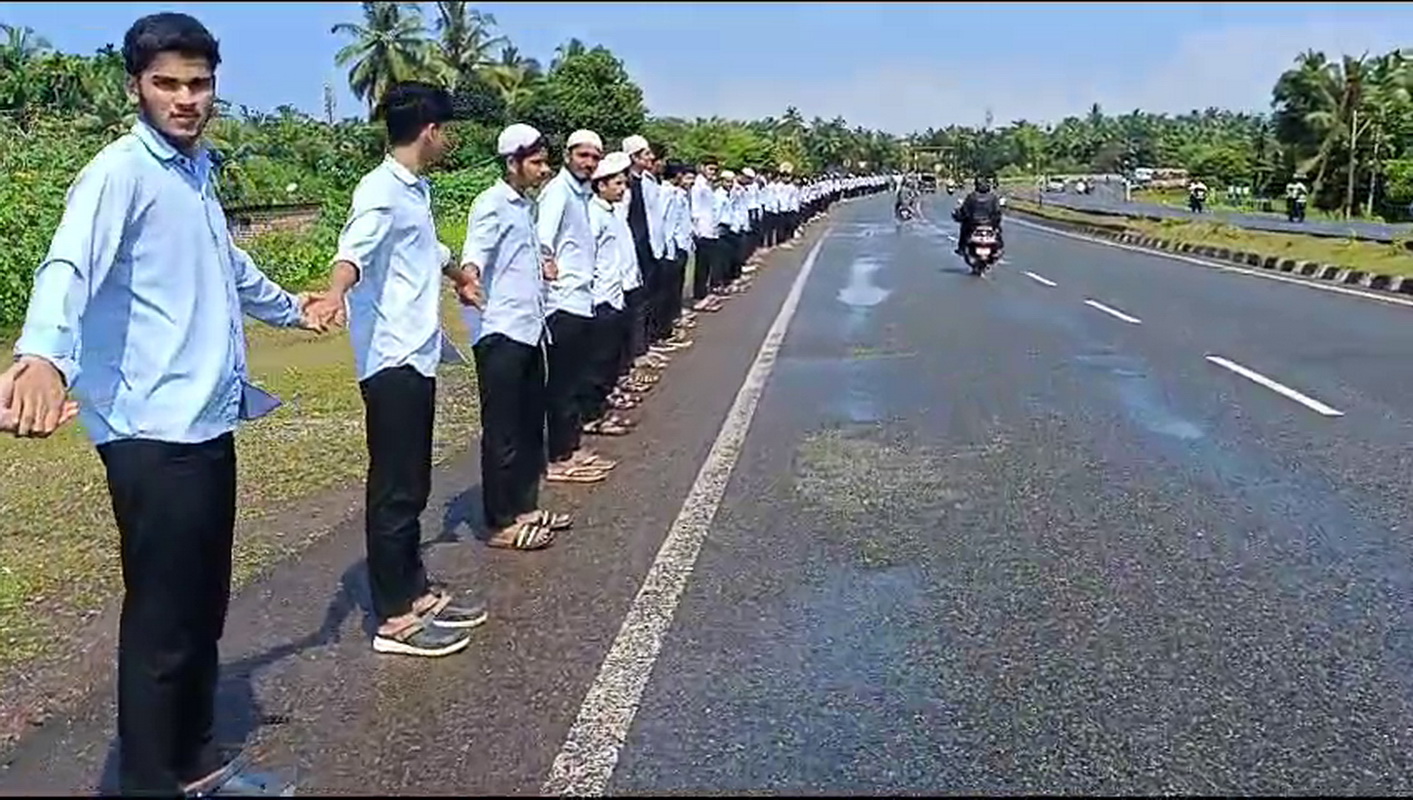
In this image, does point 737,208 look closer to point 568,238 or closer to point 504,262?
point 568,238

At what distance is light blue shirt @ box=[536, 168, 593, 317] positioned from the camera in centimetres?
725

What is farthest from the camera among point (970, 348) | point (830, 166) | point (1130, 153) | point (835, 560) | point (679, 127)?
point (1130, 153)

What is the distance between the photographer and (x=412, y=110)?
4.96 meters

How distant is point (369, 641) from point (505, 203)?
6.45ft

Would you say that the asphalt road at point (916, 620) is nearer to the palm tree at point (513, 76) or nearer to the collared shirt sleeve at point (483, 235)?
the collared shirt sleeve at point (483, 235)

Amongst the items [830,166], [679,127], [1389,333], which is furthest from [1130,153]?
[1389,333]

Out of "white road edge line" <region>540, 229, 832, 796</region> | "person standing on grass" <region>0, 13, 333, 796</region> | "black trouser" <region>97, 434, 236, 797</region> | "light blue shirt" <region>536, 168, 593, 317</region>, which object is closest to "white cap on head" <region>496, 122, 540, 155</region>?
"light blue shirt" <region>536, 168, 593, 317</region>

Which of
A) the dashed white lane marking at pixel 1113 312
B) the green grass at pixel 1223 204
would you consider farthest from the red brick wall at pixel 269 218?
the green grass at pixel 1223 204

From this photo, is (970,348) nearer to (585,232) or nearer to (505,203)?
(585,232)

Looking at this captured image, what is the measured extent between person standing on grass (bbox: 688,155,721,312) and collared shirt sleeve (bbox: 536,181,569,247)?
1022cm

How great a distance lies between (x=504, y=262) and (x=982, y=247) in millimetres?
18173

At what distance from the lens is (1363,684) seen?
15.0 ft

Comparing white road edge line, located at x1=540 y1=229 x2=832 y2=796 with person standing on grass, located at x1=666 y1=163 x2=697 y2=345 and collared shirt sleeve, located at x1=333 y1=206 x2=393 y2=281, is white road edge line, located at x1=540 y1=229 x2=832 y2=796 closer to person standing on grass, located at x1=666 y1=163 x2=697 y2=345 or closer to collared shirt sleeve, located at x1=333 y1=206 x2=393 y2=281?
collared shirt sleeve, located at x1=333 y1=206 x2=393 y2=281

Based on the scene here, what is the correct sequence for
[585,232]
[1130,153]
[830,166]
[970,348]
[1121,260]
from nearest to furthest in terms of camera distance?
[585,232]
[970,348]
[1121,260]
[830,166]
[1130,153]
